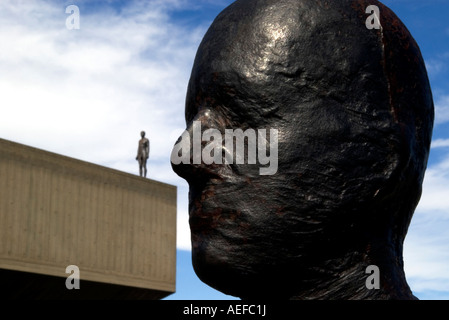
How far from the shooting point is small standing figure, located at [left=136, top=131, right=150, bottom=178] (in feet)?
61.5

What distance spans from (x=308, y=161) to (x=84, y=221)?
12.9m

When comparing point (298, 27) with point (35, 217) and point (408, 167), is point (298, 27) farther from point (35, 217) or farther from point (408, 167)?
point (35, 217)

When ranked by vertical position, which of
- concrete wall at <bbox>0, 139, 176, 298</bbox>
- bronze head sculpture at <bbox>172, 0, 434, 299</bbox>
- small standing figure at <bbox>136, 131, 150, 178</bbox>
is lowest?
bronze head sculpture at <bbox>172, 0, 434, 299</bbox>

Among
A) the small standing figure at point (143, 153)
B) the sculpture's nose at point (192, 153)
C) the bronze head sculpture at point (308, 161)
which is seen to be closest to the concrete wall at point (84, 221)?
the small standing figure at point (143, 153)

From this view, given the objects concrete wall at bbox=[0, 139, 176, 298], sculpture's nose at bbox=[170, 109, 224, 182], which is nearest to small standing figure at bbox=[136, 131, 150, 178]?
concrete wall at bbox=[0, 139, 176, 298]

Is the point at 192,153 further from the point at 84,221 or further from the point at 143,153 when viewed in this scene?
the point at 143,153

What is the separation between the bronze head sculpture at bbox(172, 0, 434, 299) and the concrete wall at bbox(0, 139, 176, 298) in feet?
38.4

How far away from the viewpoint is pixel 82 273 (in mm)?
15852

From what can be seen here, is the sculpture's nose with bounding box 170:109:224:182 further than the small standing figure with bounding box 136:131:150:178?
No

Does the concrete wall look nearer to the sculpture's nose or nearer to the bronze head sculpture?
the sculpture's nose

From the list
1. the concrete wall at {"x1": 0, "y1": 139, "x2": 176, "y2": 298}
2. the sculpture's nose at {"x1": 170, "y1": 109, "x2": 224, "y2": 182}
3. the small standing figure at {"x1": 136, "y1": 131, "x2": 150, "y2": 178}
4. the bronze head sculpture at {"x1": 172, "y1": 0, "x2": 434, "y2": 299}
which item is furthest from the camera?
the small standing figure at {"x1": 136, "y1": 131, "x2": 150, "y2": 178}

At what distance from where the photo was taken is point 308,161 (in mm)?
3553

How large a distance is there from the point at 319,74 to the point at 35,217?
40.5ft

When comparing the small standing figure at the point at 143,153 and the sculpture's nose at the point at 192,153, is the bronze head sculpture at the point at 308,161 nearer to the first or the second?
the sculpture's nose at the point at 192,153
